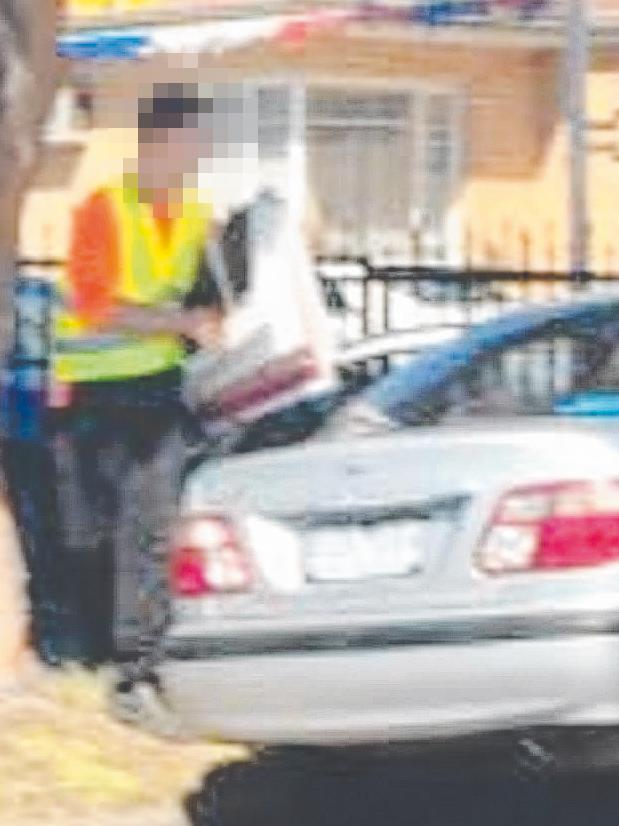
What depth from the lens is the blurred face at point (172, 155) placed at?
8938mm

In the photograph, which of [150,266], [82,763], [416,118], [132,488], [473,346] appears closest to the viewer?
[82,763]

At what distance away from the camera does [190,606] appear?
7492 mm

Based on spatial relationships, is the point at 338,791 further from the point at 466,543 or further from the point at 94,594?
the point at 94,594

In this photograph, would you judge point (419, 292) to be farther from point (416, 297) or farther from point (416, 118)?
point (416, 118)

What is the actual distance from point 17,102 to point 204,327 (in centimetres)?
104

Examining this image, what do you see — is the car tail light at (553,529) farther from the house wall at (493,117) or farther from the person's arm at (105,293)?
the house wall at (493,117)

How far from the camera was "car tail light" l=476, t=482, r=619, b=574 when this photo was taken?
6.97 m

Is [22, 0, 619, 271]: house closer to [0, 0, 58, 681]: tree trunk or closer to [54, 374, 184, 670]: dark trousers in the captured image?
[54, 374, 184, 670]: dark trousers

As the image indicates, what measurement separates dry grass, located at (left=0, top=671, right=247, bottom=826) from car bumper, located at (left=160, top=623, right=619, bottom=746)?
642 mm

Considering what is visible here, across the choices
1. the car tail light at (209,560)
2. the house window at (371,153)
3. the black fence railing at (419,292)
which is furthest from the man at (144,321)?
the house window at (371,153)

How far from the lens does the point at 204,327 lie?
360 inches

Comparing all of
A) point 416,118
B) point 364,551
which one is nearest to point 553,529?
point 364,551

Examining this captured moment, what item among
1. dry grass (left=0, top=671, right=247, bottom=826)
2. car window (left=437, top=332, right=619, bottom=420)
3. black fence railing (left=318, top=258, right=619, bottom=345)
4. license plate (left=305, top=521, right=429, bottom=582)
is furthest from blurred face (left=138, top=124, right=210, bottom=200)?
black fence railing (left=318, top=258, right=619, bottom=345)

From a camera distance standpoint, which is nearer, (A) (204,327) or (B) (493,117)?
(A) (204,327)
